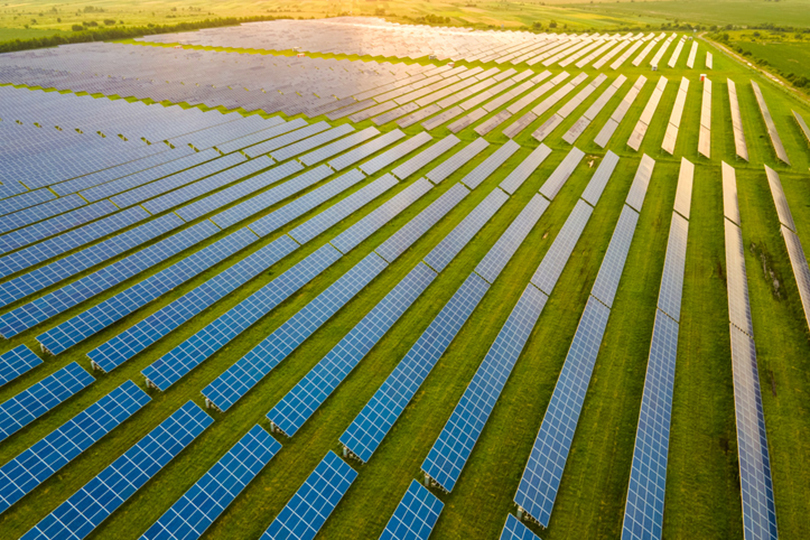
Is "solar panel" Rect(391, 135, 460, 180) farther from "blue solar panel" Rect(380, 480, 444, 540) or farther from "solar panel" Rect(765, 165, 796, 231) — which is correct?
"solar panel" Rect(765, 165, 796, 231)

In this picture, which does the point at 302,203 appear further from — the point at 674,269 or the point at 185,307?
the point at 674,269

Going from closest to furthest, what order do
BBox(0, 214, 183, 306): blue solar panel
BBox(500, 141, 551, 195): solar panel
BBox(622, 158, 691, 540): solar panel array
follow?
BBox(622, 158, 691, 540): solar panel array < BBox(0, 214, 183, 306): blue solar panel < BBox(500, 141, 551, 195): solar panel

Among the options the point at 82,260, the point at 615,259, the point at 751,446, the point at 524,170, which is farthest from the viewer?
the point at 524,170

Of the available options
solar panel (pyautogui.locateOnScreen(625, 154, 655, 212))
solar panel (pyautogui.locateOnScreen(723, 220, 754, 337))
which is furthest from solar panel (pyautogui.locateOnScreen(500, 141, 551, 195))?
solar panel (pyautogui.locateOnScreen(723, 220, 754, 337))

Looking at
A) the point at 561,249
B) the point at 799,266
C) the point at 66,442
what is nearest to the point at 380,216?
the point at 561,249

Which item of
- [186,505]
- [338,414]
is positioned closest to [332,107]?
[338,414]
